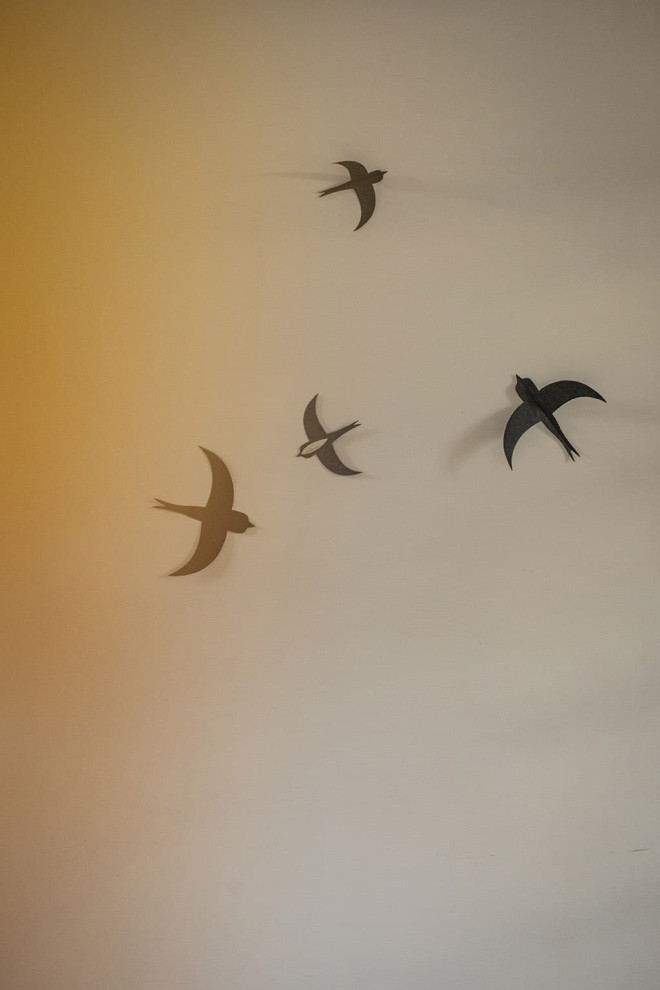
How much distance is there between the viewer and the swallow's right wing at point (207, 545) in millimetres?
1373

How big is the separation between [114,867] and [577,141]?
1.76 metres

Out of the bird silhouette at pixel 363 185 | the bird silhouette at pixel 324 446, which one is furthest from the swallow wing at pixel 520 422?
the bird silhouette at pixel 363 185

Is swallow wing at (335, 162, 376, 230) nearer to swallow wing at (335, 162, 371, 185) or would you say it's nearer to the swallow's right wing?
swallow wing at (335, 162, 371, 185)

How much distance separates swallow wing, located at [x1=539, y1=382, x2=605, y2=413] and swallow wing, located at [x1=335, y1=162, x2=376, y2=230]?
512 mm

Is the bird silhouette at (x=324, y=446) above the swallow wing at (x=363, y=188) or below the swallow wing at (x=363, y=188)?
below

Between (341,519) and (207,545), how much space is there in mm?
278

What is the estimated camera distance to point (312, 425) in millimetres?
1381

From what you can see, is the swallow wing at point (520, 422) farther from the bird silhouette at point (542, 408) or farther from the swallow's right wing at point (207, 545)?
the swallow's right wing at point (207, 545)

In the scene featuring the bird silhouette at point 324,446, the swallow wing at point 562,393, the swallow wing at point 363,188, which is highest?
the swallow wing at point 363,188

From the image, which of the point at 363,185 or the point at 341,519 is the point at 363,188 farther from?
the point at 341,519

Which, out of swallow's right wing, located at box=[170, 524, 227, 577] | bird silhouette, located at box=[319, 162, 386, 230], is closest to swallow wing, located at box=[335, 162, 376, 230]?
bird silhouette, located at box=[319, 162, 386, 230]

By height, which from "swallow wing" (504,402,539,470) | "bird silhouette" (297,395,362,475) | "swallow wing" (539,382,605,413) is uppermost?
"swallow wing" (539,382,605,413)

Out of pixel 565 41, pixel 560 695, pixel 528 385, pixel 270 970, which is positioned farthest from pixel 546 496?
pixel 270 970

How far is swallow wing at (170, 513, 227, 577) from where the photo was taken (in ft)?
4.50
